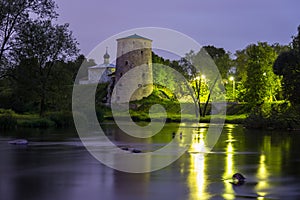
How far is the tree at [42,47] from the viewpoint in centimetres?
3797

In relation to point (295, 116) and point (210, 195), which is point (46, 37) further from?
point (210, 195)

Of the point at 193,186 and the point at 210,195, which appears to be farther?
the point at 193,186

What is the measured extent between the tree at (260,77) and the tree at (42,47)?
2480cm

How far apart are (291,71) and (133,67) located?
40630 millimetres

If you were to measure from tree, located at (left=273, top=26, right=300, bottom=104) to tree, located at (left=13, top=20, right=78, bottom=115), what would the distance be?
19.5 m

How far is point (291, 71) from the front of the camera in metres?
39.1

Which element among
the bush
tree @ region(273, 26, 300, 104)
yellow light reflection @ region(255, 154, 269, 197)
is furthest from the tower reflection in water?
tree @ region(273, 26, 300, 104)

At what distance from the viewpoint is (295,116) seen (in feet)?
125

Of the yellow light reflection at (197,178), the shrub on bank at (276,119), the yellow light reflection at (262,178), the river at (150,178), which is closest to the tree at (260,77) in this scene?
the shrub on bank at (276,119)

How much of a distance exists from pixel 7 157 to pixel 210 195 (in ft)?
30.0

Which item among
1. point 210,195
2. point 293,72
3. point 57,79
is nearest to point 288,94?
point 293,72

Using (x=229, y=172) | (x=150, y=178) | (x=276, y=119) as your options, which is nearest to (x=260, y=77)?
(x=276, y=119)

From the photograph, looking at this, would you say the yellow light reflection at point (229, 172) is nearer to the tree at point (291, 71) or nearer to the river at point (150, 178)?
the river at point (150, 178)

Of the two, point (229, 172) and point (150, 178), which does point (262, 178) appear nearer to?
point (229, 172)
